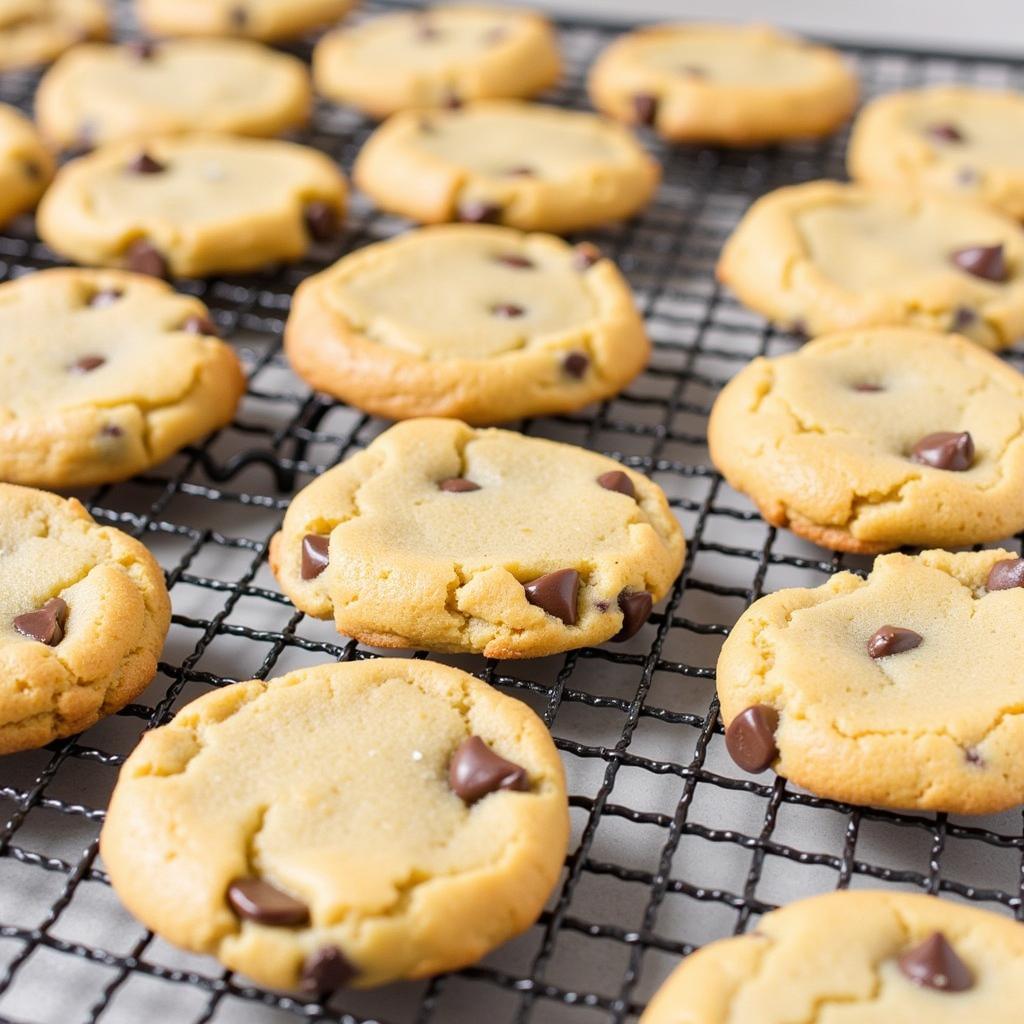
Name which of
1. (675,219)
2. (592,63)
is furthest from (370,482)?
(592,63)

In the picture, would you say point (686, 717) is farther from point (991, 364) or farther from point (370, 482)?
point (991, 364)

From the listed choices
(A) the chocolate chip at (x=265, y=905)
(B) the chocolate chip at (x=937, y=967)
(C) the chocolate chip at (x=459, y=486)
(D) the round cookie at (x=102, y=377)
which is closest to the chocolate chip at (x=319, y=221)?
(D) the round cookie at (x=102, y=377)

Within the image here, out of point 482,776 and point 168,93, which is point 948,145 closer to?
point 168,93

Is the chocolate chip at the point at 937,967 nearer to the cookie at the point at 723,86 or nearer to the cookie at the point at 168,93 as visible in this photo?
the cookie at the point at 723,86

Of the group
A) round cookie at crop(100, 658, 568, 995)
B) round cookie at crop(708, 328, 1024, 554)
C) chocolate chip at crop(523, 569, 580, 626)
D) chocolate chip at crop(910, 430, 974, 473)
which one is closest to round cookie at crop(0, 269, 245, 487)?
round cookie at crop(100, 658, 568, 995)

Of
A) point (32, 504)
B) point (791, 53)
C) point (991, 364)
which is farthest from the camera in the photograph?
point (791, 53)
